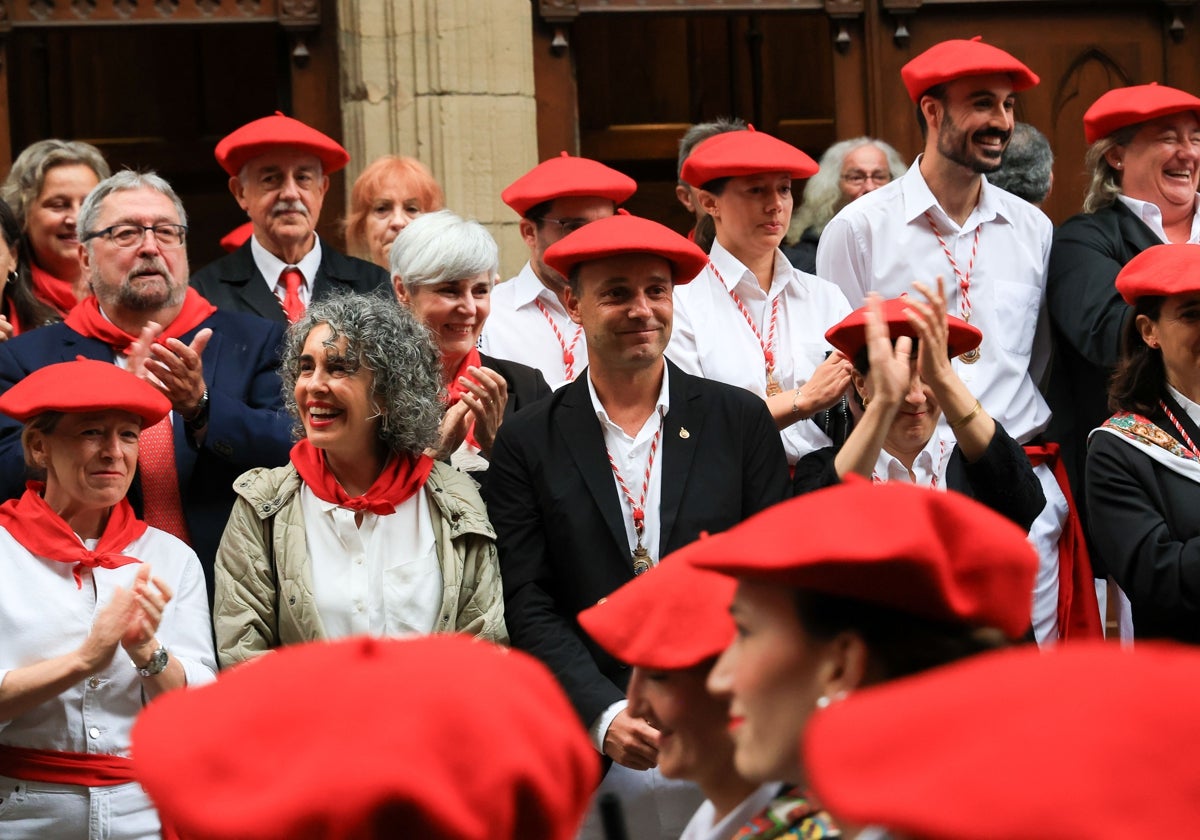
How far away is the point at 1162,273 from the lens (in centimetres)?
495

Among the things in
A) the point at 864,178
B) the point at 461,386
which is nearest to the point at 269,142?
the point at 461,386

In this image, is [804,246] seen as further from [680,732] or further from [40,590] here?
[680,732]

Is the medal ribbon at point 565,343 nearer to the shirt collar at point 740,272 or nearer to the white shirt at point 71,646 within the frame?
the shirt collar at point 740,272

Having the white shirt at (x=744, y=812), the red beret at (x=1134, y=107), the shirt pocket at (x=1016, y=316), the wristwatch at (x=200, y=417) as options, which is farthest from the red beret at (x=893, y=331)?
the white shirt at (x=744, y=812)

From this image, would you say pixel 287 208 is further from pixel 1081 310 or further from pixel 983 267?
pixel 1081 310

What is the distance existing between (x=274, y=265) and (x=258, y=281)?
8 centimetres

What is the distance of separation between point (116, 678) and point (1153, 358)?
2897 mm

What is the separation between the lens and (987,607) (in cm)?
221

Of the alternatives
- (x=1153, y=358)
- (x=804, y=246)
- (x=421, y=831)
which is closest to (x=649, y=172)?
(x=804, y=246)

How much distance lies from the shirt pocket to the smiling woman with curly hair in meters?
1.90

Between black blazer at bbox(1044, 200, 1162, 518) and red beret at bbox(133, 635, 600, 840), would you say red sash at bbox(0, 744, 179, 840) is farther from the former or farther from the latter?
black blazer at bbox(1044, 200, 1162, 518)

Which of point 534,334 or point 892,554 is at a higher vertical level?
point 534,334

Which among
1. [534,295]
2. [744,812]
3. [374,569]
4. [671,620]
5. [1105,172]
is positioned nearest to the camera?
[744,812]

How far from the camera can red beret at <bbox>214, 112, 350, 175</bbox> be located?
5.84 m
